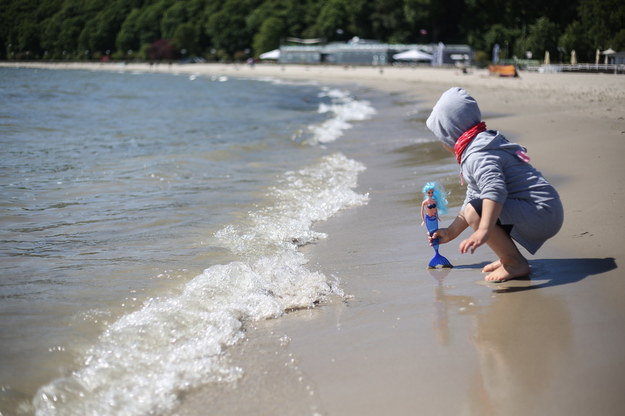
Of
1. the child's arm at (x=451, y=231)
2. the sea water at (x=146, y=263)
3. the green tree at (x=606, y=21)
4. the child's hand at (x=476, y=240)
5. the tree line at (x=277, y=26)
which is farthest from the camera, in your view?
the tree line at (x=277, y=26)

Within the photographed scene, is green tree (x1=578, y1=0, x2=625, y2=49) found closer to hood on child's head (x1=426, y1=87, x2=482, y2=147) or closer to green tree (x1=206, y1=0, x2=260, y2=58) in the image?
hood on child's head (x1=426, y1=87, x2=482, y2=147)

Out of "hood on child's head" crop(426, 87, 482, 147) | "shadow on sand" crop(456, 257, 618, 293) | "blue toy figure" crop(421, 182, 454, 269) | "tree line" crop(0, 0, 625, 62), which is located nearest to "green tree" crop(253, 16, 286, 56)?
"tree line" crop(0, 0, 625, 62)

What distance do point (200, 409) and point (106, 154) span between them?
8.31 meters

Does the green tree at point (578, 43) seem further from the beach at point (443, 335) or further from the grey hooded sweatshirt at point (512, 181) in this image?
the grey hooded sweatshirt at point (512, 181)

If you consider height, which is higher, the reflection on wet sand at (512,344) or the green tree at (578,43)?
the green tree at (578,43)

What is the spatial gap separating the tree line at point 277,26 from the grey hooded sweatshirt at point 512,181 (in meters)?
44.5

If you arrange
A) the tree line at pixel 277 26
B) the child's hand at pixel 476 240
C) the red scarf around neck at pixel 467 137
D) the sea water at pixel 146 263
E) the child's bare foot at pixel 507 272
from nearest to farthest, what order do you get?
1. the sea water at pixel 146 263
2. the child's hand at pixel 476 240
3. the child's bare foot at pixel 507 272
4. the red scarf around neck at pixel 467 137
5. the tree line at pixel 277 26

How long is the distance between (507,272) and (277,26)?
102206mm

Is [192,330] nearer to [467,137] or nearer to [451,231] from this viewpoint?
[451,231]

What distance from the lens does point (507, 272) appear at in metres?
3.38

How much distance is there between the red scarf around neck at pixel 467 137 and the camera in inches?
137

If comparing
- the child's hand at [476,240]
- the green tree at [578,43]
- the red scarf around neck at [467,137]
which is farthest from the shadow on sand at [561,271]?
the green tree at [578,43]

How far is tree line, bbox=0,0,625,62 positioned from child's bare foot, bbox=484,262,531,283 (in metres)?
44.7

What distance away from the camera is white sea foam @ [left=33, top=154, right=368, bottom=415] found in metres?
2.36
